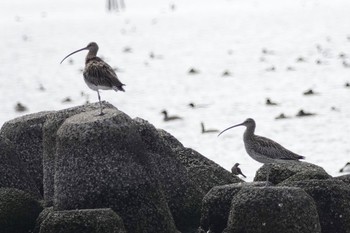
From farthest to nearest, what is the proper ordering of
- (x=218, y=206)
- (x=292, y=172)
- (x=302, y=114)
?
(x=302, y=114)
(x=292, y=172)
(x=218, y=206)

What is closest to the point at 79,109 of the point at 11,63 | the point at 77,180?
the point at 77,180

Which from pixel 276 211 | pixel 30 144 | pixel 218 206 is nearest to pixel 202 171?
pixel 218 206

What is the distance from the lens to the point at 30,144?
13602mm

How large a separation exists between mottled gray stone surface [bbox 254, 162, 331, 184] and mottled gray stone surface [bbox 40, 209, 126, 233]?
249 cm

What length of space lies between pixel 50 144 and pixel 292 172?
2982 millimetres

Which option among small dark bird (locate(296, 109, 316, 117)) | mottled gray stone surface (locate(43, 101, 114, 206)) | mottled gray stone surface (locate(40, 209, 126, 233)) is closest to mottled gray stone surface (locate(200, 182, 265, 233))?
mottled gray stone surface (locate(40, 209, 126, 233))

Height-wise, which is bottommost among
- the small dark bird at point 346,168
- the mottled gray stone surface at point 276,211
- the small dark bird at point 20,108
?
the small dark bird at point 20,108

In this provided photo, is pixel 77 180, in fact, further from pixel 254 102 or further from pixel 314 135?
pixel 254 102

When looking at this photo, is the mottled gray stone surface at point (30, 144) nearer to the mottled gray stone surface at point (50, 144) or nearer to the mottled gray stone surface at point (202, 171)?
the mottled gray stone surface at point (50, 144)

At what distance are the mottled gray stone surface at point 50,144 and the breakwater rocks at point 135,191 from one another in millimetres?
12

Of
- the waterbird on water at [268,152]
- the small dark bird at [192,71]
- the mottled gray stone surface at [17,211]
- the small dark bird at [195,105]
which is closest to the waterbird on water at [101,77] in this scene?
the mottled gray stone surface at [17,211]

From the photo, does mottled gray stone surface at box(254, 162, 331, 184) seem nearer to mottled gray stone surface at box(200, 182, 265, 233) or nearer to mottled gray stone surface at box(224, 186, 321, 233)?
mottled gray stone surface at box(200, 182, 265, 233)

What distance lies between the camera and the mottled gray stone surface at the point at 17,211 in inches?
462

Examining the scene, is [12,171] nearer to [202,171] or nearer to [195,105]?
[202,171]
